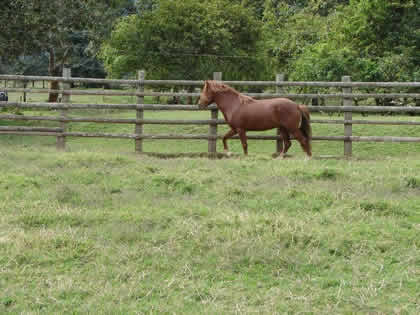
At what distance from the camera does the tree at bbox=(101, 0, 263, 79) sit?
2762 cm

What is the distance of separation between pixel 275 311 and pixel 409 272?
116cm

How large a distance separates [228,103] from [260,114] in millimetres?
666

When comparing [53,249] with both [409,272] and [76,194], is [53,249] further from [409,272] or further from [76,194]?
[409,272]

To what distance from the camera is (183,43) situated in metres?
27.7

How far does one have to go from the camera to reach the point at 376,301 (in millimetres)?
3623

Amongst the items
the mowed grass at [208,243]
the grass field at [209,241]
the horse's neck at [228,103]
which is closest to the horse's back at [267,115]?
the horse's neck at [228,103]

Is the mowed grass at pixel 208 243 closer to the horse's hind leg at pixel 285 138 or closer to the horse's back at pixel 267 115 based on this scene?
the horse's back at pixel 267 115

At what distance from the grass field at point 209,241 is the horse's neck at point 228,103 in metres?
3.14

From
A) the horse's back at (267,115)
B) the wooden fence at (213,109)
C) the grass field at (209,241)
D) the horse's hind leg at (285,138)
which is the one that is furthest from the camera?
the wooden fence at (213,109)

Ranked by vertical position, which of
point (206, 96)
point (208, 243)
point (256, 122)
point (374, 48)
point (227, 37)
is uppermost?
point (227, 37)

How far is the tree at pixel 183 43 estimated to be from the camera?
90.6 feet

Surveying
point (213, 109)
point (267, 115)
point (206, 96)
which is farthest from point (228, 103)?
point (267, 115)

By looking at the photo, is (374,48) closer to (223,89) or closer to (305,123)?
(305,123)

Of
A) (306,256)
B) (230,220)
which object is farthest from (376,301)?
(230,220)
